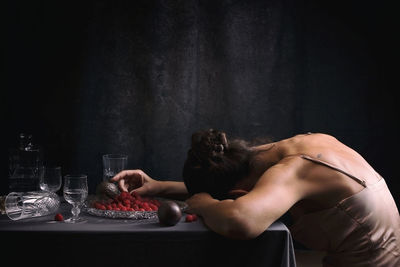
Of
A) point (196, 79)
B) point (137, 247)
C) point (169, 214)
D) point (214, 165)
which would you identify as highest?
point (196, 79)

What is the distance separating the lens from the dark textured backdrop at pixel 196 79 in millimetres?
3221

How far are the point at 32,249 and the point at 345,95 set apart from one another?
2.40 meters

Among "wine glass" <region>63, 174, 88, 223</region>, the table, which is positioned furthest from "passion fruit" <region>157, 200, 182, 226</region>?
"wine glass" <region>63, 174, 88, 223</region>

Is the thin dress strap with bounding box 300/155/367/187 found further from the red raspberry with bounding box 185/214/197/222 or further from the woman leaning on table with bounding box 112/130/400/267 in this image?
the red raspberry with bounding box 185/214/197/222

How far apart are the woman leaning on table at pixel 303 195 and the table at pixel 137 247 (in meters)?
0.08

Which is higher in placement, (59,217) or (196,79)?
(196,79)

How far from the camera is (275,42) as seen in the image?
3311 mm

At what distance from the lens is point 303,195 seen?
1.71 meters

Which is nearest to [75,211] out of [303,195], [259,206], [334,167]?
[259,206]

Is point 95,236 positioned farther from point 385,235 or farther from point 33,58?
point 33,58

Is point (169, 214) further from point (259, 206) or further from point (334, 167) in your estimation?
point (334, 167)

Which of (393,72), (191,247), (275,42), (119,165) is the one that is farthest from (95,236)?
(393,72)

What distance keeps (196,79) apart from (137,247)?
1843 millimetres

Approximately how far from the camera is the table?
5.45 ft
